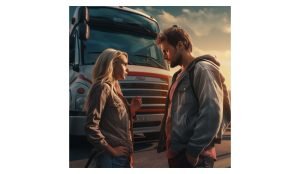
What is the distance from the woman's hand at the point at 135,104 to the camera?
4.92m

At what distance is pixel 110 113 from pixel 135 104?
1.29 feet

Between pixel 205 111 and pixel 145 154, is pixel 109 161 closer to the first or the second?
pixel 145 154

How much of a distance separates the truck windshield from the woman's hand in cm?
52

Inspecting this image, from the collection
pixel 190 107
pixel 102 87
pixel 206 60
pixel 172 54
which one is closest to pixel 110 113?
pixel 102 87

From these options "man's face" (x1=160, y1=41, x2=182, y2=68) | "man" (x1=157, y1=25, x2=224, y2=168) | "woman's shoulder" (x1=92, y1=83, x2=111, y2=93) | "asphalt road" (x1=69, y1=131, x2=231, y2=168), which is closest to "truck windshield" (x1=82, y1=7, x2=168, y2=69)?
"man's face" (x1=160, y1=41, x2=182, y2=68)

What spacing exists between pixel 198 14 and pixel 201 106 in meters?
1.37

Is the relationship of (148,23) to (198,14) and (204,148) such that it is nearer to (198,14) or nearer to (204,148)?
(198,14)

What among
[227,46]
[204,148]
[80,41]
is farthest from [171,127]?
[80,41]

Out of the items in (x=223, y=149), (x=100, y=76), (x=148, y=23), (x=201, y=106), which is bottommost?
(x=223, y=149)

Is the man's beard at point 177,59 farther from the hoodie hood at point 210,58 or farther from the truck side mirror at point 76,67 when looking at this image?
the truck side mirror at point 76,67

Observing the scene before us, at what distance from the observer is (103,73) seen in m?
4.83

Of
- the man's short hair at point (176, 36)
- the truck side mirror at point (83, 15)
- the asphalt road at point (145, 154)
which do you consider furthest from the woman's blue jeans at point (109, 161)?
the truck side mirror at point (83, 15)

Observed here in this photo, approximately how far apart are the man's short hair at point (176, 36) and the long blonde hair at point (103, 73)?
641 millimetres

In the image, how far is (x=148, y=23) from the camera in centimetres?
503
